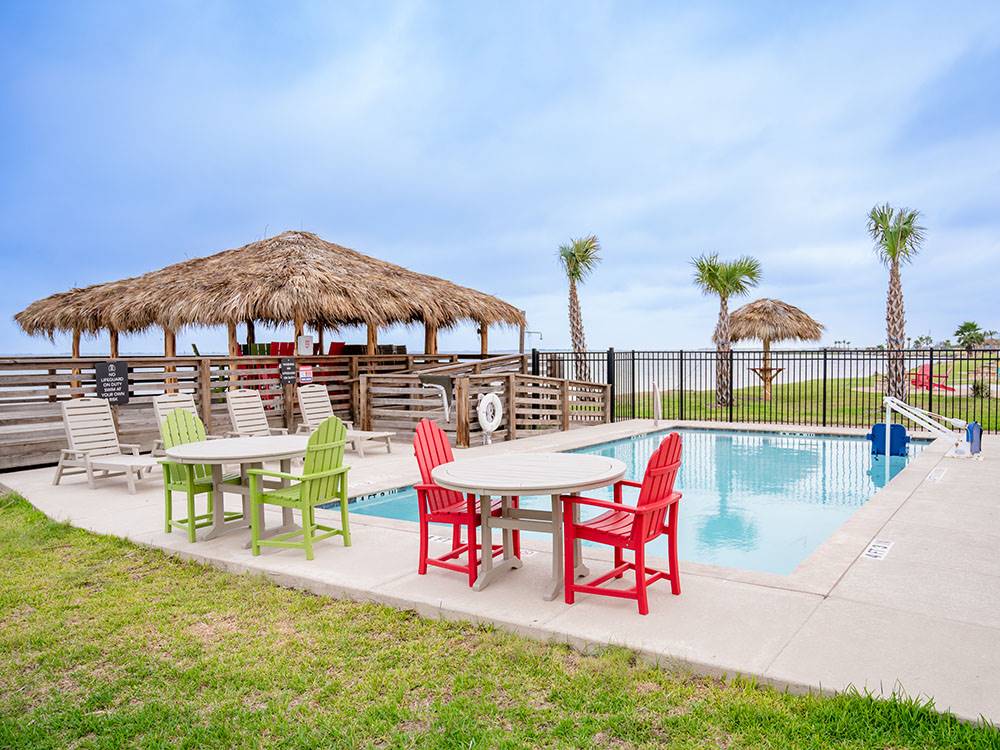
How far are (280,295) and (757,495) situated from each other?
9166 mm

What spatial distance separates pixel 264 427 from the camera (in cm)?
984

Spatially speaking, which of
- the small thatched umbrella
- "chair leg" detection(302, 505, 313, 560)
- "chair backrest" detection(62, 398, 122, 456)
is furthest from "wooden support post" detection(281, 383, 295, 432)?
the small thatched umbrella

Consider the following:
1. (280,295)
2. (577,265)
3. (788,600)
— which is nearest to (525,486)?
(788,600)

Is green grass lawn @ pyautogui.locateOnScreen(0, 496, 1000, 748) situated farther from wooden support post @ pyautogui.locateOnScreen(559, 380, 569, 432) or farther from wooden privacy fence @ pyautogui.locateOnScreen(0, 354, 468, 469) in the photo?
wooden support post @ pyautogui.locateOnScreen(559, 380, 569, 432)

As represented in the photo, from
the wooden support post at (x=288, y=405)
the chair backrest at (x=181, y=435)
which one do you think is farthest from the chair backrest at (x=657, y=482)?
the wooden support post at (x=288, y=405)

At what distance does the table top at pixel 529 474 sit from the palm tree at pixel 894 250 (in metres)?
15.2

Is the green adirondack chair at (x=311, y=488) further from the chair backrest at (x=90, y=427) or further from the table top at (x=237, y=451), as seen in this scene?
the chair backrest at (x=90, y=427)

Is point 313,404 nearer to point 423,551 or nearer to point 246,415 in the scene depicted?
point 246,415

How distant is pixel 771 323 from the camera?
22609mm

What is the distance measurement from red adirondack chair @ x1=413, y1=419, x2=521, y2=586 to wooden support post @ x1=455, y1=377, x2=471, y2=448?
5.98 meters

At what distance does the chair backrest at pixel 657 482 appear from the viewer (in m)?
3.50

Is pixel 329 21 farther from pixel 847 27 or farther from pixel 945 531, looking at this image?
pixel 945 531

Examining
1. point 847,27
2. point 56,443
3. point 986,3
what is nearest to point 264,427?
point 56,443

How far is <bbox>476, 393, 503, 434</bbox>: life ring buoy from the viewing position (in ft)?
35.7
